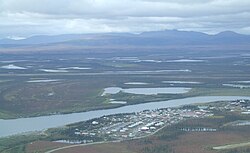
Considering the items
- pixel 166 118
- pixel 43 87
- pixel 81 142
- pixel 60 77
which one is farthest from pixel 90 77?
pixel 81 142

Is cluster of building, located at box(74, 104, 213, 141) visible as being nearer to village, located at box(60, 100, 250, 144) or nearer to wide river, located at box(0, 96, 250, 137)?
village, located at box(60, 100, 250, 144)

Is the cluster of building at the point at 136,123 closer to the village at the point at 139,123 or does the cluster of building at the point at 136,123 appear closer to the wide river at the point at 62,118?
the village at the point at 139,123

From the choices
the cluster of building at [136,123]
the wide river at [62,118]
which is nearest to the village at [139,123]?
the cluster of building at [136,123]

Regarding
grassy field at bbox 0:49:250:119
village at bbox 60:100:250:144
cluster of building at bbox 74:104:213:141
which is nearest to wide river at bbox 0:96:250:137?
grassy field at bbox 0:49:250:119

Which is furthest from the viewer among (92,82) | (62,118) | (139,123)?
(92,82)

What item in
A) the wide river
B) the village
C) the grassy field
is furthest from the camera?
the grassy field

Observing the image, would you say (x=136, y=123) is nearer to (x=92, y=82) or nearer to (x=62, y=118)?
(x=62, y=118)

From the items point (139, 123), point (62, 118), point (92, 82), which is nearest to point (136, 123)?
point (139, 123)

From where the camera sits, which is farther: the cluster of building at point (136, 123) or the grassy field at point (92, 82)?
the grassy field at point (92, 82)
